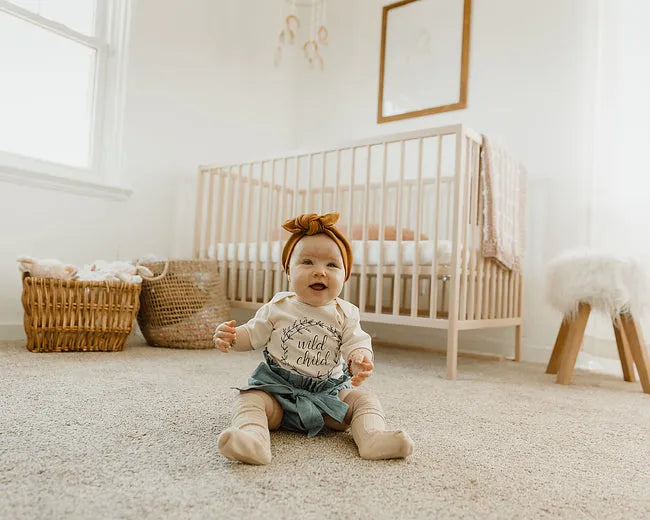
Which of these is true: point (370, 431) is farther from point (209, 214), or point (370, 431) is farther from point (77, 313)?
point (209, 214)

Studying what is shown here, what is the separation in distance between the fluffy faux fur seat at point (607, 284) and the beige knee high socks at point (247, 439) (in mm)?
1273

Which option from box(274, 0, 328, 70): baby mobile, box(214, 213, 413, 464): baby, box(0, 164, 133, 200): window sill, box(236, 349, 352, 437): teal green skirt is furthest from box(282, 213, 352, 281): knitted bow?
box(274, 0, 328, 70): baby mobile

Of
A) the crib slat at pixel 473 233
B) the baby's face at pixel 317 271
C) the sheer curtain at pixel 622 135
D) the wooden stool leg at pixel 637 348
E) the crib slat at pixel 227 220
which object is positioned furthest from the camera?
the crib slat at pixel 227 220

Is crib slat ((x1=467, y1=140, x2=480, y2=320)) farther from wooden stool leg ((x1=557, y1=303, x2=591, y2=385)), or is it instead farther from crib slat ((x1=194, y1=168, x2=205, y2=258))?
crib slat ((x1=194, y1=168, x2=205, y2=258))

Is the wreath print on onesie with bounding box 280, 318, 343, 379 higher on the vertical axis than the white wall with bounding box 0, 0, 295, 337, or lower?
lower

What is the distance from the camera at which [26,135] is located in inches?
91.2

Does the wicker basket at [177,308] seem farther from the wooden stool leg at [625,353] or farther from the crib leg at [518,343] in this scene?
the wooden stool leg at [625,353]

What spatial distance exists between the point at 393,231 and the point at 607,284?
2.80ft

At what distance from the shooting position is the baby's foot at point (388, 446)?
0.81 meters

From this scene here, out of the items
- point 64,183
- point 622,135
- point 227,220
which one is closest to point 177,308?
point 227,220

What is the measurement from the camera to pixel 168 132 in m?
2.72

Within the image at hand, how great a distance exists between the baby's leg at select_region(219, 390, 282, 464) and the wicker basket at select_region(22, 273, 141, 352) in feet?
3.70

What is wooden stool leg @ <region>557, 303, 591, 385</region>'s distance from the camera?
5.56 ft

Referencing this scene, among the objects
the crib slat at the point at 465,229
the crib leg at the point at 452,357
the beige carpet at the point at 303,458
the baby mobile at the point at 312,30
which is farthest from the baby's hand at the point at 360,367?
the baby mobile at the point at 312,30
